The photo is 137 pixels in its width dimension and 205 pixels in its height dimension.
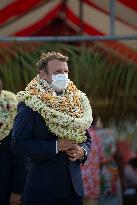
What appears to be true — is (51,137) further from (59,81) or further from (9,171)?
(9,171)

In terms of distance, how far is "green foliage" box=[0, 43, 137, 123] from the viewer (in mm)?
6898

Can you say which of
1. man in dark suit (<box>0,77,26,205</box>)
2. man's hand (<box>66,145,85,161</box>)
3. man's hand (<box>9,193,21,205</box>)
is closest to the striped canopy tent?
man in dark suit (<box>0,77,26,205</box>)

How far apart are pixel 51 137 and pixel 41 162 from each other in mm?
154

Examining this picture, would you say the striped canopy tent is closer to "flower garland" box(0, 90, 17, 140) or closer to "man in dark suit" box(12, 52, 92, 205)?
"flower garland" box(0, 90, 17, 140)

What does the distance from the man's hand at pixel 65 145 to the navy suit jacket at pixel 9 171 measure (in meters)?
0.96

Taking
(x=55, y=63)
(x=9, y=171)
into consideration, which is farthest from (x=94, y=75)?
(x=55, y=63)

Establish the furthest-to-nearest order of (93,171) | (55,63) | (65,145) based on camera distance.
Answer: (93,171) → (55,63) → (65,145)

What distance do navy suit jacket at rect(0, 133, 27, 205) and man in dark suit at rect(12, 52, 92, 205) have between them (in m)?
0.87

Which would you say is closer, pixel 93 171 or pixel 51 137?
pixel 51 137

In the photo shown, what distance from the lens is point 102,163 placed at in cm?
625

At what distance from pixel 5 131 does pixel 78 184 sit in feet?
3.46

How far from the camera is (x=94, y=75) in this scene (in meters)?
6.94

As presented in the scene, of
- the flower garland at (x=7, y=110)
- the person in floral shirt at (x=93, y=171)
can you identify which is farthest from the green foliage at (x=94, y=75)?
the flower garland at (x=7, y=110)

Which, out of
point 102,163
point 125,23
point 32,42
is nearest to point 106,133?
point 102,163
